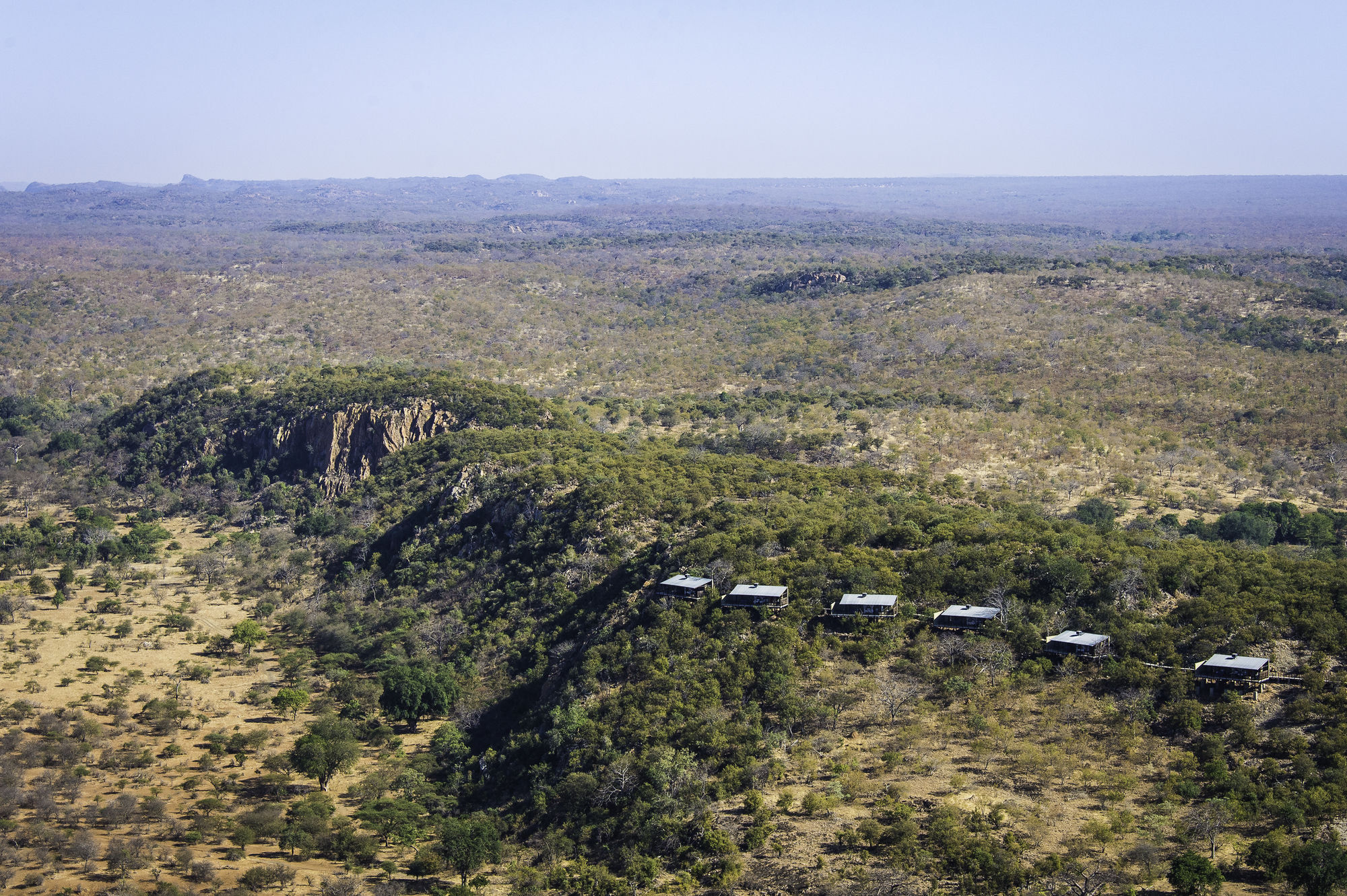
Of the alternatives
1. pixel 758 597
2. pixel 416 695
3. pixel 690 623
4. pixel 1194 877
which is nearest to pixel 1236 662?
pixel 1194 877

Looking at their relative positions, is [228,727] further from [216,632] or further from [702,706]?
[702,706]

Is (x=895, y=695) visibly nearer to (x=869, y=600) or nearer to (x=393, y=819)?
(x=869, y=600)

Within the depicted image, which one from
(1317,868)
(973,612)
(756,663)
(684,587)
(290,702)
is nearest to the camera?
(1317,868)

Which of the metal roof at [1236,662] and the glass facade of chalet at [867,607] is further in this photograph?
the glass facade of chalet at [867,607]

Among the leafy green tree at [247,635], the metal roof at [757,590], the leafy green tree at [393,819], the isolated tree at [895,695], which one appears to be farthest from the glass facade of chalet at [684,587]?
the leafy green tree at [247,635]

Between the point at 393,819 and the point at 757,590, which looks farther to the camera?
the point at 757,590

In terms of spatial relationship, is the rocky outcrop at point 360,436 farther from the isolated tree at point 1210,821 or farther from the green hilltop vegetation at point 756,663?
the isolated tree at point 1210,821

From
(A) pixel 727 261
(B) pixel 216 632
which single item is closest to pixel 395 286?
(A) pixel 727 261
